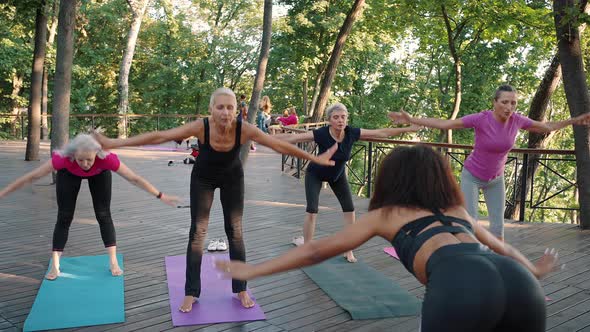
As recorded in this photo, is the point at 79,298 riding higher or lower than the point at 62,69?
lower

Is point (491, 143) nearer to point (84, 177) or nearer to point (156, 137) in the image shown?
point (156, 137)

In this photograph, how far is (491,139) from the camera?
4469 mm

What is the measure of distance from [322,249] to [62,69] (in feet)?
27.7

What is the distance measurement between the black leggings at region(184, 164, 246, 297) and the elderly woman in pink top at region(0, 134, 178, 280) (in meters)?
0.26

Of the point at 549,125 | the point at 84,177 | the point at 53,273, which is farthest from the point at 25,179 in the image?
the point at 549,125

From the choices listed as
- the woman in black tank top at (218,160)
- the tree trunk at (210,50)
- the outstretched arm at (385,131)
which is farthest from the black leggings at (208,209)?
the tree trunk at (210,50)

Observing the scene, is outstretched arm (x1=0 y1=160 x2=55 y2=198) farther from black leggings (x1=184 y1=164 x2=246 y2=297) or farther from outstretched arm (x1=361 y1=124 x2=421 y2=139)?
outstretched arm (x1=361 y1=124 x2=421 y2=139)

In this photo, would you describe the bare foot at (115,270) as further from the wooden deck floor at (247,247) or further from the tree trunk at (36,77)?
the tree trunk at (36,77)

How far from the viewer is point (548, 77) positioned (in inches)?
410

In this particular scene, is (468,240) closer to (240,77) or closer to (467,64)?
(467,64)

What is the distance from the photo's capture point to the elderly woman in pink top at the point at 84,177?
411 centimetres

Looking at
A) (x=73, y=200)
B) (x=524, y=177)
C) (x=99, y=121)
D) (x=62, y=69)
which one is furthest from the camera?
(x=99, y=121)

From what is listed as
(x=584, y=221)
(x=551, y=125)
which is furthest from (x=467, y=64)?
(x=551, y=125)

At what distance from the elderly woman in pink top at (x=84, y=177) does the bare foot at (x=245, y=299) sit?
2.94ft
